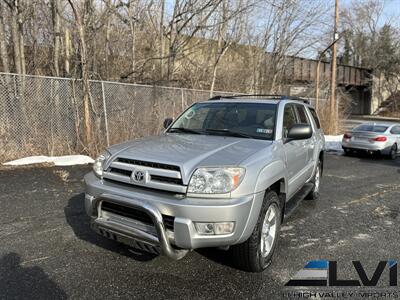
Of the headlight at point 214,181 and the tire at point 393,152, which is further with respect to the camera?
the tire at point 393,152

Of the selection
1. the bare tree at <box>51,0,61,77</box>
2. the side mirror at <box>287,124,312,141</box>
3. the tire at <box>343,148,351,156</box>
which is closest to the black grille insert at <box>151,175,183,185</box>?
the side mirror at <box>287,124,312,141</box>

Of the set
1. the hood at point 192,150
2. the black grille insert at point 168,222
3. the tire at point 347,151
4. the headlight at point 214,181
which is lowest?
the tire at point 347,151

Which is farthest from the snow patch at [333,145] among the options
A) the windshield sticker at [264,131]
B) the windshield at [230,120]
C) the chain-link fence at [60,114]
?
the windshield sticker at [264,131]

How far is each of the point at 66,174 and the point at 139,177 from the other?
4.97m

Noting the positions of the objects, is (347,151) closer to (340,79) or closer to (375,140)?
(375,140)

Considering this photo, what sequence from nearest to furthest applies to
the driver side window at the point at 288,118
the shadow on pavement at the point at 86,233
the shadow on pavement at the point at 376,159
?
the shadow on pavement at the point at 86,233
the driver side window at the point at 288,118
the shadow on pavement at the point at 376,159

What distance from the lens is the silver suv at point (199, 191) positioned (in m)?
2.78

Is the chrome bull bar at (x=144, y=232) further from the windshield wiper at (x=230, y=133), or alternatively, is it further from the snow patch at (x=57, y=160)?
the snow patch at (x=57, y=160)

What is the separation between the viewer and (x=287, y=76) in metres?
23.8

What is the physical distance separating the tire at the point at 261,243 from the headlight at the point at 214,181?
0.54 m

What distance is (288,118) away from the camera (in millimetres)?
4371

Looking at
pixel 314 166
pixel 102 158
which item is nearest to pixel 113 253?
pixel 102 158

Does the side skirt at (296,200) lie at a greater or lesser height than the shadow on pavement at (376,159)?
Result: greater

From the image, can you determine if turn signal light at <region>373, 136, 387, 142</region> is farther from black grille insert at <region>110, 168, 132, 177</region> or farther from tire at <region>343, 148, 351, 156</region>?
black grille insert at <region>110, 168, 132, 177</region>
